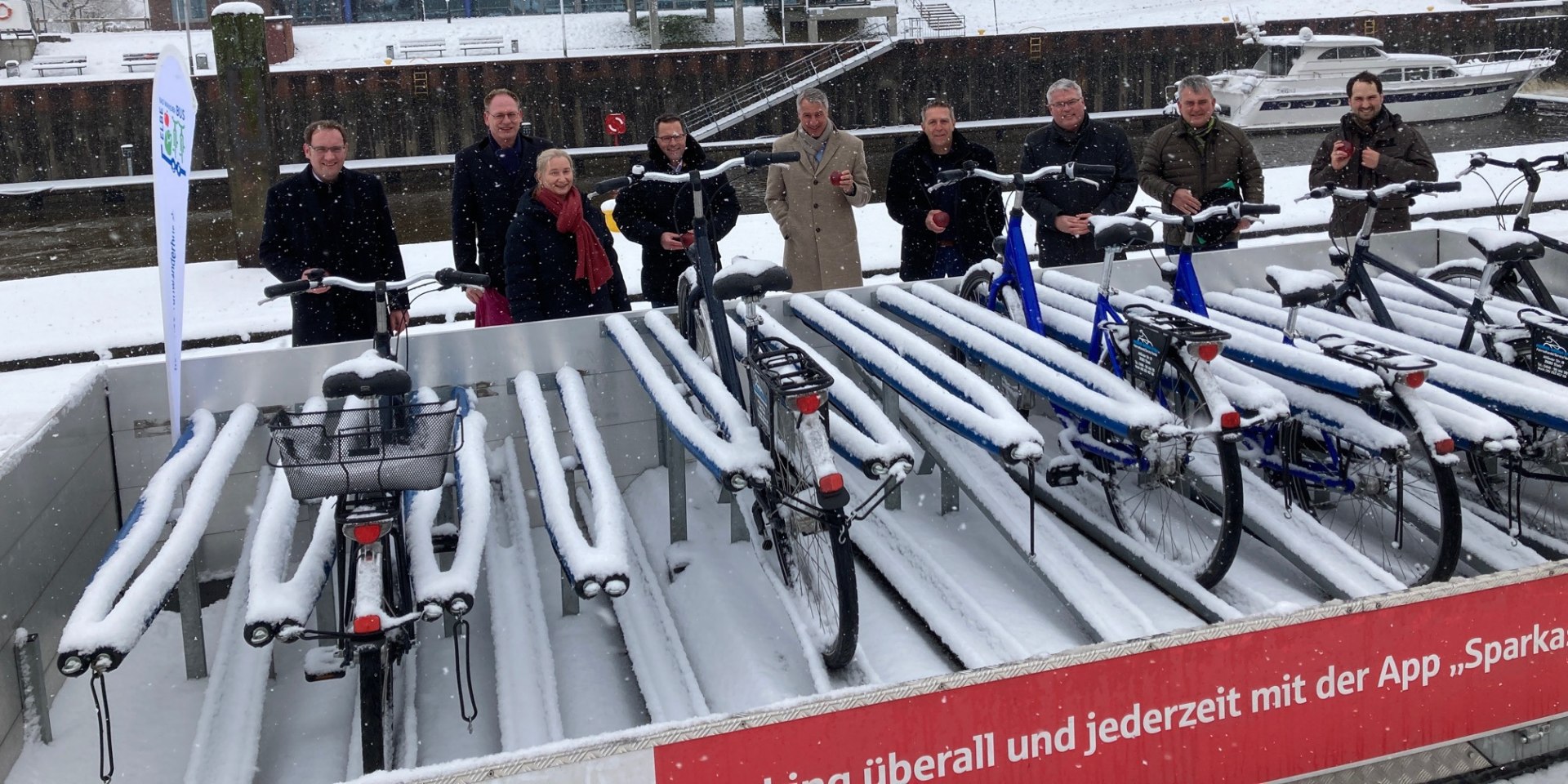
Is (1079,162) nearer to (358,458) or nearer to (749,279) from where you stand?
(749,279)

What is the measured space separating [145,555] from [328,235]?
189 cm

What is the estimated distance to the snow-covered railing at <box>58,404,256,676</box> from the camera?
2504mm

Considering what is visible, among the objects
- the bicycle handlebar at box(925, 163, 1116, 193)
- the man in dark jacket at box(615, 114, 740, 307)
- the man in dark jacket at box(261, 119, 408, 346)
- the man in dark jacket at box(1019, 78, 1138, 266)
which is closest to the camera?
the bicycle handlebar at box(925, 163, 1116, 193)

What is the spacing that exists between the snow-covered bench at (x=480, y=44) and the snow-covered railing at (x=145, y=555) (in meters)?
27.8

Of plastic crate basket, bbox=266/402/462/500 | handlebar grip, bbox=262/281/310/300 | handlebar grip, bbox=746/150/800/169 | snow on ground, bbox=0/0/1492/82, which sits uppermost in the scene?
snow on ground, bbox=0/0/1492/82

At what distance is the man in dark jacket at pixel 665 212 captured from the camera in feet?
16.4

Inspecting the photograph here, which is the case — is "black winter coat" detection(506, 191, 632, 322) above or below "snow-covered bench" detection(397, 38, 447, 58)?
below

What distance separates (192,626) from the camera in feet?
11.1

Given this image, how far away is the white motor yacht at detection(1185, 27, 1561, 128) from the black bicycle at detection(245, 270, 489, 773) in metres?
25.4

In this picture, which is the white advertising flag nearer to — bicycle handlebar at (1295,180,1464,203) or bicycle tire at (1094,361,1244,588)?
bicycle tire at (1094,361,1244,588)

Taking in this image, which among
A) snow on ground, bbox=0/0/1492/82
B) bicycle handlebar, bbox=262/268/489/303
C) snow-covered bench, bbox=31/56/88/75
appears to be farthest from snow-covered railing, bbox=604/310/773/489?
snow-covered bench, bbox=31/56/88/75

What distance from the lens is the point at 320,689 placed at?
10.9 feet

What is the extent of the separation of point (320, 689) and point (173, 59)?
205 cm

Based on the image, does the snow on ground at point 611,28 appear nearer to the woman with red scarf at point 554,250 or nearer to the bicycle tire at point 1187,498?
the woman with red scarf at point 554,250
